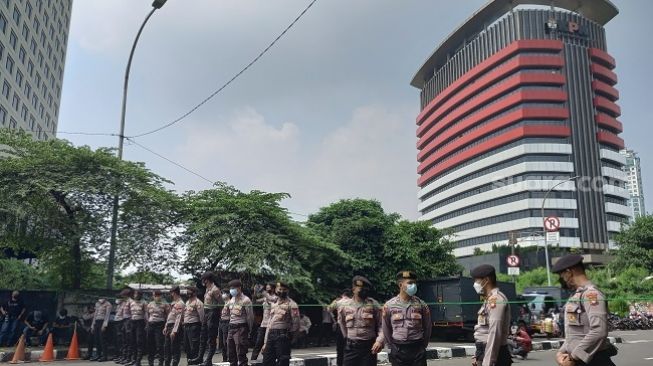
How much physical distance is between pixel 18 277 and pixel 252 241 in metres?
10.0

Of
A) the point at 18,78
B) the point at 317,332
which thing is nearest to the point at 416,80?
the point at 18,78

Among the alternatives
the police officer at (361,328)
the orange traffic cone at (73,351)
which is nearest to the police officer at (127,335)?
the orange traffic cone at (73,351)

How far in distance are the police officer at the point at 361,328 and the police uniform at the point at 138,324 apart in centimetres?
676

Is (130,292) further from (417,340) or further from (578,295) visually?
(578,295)

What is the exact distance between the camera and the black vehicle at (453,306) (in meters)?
17.9

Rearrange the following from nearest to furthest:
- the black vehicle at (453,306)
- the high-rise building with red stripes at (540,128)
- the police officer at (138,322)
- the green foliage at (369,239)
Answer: the police officer at (138,322) < the black vehicle at (453,306) < the green foliage at (369,239) < the high-rise building with red stripes at (540,128)

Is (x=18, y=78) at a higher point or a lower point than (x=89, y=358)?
higher

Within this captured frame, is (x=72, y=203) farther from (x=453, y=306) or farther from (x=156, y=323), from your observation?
(x=453, y=306)

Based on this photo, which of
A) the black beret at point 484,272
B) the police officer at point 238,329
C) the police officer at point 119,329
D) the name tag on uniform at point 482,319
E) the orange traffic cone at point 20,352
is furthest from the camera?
the police officer at point 119,329

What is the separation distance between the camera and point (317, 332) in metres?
18.2

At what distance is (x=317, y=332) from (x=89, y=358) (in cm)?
732

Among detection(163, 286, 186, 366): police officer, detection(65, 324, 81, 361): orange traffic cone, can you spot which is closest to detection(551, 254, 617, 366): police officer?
detection(163, 286, 186, 366): police officer

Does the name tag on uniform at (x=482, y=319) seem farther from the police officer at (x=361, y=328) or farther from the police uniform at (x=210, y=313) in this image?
the police uniform at (x=210, y=313)

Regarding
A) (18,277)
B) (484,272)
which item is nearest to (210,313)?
(484,272)
